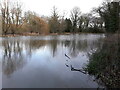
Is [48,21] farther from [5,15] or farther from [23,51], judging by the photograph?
[23,51]

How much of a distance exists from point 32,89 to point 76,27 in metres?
59.3

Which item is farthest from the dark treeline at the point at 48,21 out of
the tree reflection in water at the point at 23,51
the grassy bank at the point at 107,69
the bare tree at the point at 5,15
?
the grassy bank at the point at 107,69

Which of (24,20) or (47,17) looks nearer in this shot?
(24,20)

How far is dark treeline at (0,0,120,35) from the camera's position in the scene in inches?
1346

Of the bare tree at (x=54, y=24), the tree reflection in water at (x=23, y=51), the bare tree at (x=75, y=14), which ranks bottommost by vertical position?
the tree reflection in water at (x=23, y=51)

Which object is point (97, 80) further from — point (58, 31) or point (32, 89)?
point (58, 31)

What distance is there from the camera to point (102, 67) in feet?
23.3

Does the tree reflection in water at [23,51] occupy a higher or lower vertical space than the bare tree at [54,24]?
lower

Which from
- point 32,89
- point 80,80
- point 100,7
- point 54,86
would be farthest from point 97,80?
point 100,7

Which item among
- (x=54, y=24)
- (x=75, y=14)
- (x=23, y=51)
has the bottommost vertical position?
(x=23, y=51)

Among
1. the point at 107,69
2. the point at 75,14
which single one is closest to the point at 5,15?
the point at 75,14

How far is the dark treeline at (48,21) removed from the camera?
34.2 meters

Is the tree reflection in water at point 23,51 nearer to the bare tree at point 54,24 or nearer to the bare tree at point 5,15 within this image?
the bare tree at point 5,15

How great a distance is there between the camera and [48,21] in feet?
176
